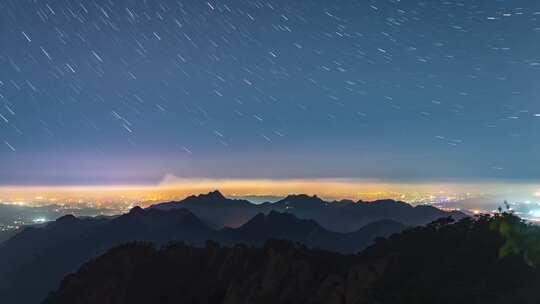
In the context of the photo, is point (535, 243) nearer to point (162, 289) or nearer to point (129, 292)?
point (162, 289)

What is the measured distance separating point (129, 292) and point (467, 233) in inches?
2512

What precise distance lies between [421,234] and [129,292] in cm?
5792

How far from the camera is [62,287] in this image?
10919 centimetres

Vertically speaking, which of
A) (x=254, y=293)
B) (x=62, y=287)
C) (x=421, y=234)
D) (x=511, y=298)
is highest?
(x=421, y=234)

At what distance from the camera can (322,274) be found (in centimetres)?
6531

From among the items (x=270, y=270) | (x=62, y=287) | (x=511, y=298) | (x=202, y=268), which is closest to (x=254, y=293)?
(x=270, y=270)

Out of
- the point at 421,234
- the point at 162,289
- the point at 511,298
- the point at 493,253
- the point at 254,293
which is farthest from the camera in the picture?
the point at 162,289

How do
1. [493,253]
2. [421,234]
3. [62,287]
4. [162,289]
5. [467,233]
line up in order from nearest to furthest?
[493,253], [467,233], [421,234], [162,289], [62,287]

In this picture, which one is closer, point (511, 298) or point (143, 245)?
point (511, 298)

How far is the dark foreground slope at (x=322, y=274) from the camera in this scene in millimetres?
39625

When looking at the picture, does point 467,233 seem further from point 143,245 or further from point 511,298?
point 143,245

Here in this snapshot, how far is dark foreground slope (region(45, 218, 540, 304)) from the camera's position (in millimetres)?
39625

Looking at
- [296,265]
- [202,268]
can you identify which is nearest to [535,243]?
[296,265]

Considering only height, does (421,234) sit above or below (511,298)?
above
